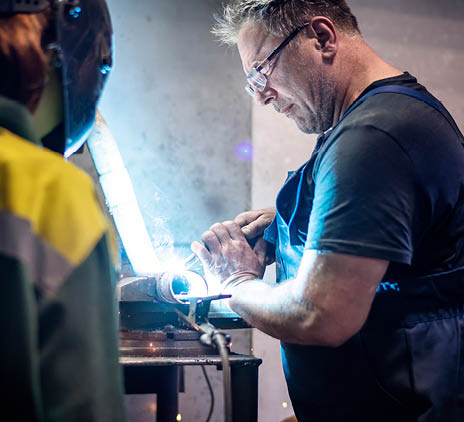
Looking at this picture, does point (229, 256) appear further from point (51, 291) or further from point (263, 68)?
point (51, 291)

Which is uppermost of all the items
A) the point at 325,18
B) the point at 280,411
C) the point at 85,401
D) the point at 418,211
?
the point at 325,18

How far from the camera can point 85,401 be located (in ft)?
1.66

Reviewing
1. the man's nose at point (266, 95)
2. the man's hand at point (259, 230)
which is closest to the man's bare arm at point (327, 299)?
the man's hand at point (259, 230)

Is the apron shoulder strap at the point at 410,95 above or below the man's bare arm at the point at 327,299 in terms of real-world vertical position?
above

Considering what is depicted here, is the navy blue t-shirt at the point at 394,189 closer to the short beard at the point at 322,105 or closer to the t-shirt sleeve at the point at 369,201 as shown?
the t-shirt sleeve at the point at 369,201

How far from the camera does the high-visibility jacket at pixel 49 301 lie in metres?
0.49

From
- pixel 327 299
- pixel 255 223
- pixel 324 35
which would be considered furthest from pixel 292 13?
pixel 327 299

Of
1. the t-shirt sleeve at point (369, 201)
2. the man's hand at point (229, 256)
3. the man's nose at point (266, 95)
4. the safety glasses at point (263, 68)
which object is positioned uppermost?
the safety glasses at point (263, 68)

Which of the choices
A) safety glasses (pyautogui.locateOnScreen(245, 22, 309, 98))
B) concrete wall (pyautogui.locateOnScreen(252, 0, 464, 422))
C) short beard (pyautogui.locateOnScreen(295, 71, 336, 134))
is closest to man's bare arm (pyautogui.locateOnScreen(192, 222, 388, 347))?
short beard (pyautogui.locateOnScreen(295, 71, 336, 134))

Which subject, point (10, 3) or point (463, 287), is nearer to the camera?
point (10, 3)

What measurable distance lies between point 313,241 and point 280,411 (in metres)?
1.75

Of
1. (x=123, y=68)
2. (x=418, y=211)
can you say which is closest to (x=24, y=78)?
(x=418, y=211)

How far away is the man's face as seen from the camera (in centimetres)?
154

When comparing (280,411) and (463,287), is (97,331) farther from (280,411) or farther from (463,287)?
(280,411)
